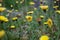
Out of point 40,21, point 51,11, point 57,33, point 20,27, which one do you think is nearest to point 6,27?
point 20,27

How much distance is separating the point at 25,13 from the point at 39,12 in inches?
8.3

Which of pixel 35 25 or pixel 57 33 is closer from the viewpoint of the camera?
pixel 57 33

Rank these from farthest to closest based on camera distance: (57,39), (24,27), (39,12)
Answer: (39,12)
(24,27)
(57,39)

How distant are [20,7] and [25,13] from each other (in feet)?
0.46

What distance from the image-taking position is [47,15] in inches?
91.5

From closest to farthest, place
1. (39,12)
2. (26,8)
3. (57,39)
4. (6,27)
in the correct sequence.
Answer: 1. (57,39)
2. (6,27)
3. (39,12)
4. (26,8)

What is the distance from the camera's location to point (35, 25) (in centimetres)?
211

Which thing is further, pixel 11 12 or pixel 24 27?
pixel 11 12

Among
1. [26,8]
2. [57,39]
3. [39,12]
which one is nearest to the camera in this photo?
[57,39]

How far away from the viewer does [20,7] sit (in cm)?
267

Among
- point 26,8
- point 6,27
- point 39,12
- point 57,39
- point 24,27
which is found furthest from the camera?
point 26,8

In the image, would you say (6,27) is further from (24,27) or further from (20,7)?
(20,7)

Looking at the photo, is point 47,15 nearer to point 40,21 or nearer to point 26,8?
point 40,21

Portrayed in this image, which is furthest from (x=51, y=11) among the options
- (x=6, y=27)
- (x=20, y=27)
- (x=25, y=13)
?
(x=6, y=27)
